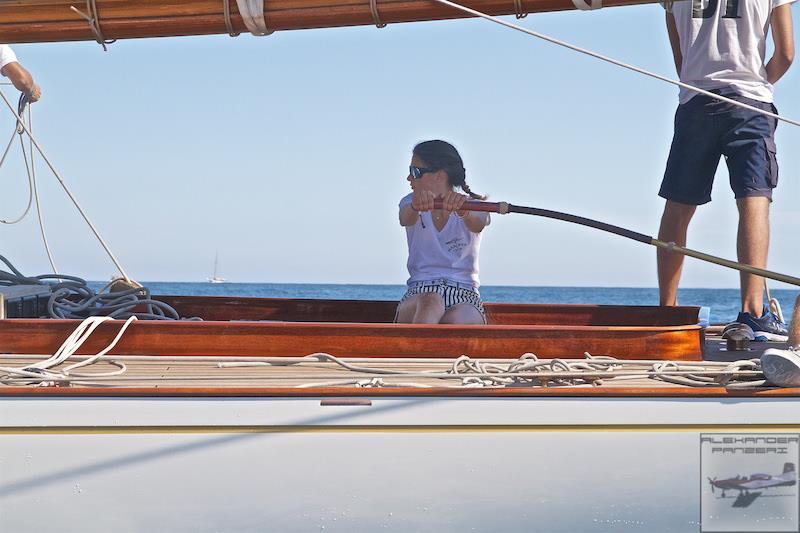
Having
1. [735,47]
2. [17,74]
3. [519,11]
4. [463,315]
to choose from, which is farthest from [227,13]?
[735,47]

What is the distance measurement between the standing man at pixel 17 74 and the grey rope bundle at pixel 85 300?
77 centimetres


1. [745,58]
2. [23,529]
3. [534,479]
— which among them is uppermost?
[745,58]

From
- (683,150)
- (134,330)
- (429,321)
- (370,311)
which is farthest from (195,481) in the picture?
(683,150)

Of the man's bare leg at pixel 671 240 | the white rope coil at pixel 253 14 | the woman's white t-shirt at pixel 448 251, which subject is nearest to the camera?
the white rope coil at pixel 253 14

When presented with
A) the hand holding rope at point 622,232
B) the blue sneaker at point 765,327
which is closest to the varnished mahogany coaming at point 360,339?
the hand holding rope at point 622,232

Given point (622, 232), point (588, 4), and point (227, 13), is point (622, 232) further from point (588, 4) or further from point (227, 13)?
point (227, 13)

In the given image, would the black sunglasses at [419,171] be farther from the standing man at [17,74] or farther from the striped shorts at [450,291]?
the standing man at [17,74]

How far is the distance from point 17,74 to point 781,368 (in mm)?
3413

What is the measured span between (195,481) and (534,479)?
0.96 m

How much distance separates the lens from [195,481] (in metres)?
2.92

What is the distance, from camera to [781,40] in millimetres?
4203

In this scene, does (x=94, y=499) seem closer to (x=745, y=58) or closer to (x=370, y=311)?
(x=370, y=311)

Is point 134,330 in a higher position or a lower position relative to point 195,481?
higher

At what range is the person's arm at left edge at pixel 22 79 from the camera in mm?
4543
